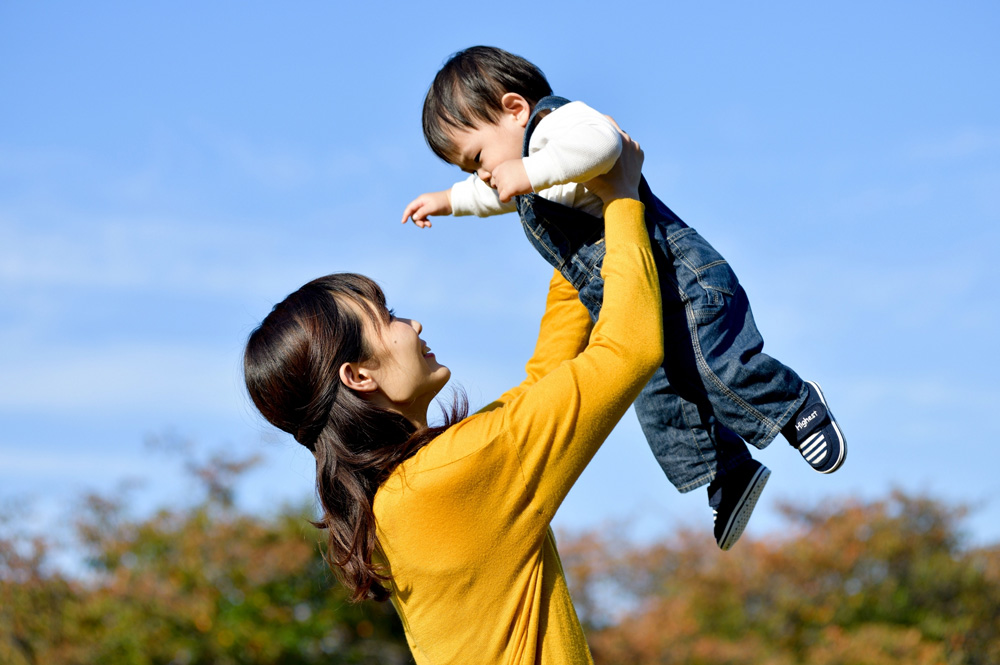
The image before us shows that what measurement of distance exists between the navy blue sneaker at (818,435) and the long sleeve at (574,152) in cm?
71

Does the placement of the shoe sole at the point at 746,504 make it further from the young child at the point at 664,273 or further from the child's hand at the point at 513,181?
the child's hand at the point at 513,181

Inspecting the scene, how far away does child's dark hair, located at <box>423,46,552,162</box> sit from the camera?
2.41 meters

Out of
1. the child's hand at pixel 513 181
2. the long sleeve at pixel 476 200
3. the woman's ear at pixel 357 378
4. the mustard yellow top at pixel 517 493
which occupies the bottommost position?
the mustard yellow top at pixel 517 493

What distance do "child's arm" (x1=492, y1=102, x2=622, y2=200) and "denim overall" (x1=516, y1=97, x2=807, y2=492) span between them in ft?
0.40

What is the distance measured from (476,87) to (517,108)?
0.11 metres

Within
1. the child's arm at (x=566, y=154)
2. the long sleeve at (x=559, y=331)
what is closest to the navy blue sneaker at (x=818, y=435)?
the long sleeve at (x=559, y=331)

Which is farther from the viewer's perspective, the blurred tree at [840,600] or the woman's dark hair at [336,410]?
the blurred tree at [840,600]

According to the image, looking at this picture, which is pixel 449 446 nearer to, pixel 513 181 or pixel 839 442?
pixel 513 181

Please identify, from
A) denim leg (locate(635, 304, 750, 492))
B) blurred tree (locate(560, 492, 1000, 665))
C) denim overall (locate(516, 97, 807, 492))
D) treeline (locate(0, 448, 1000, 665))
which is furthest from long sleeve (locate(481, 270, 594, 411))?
blurred tree (locate(560, 492, 1000, 665))

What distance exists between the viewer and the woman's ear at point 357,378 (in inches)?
79.5

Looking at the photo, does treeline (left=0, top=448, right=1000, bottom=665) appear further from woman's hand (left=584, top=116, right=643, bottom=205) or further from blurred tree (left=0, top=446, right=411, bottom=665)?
woman's hand (left=584, top=116, right=643, bottom=205)

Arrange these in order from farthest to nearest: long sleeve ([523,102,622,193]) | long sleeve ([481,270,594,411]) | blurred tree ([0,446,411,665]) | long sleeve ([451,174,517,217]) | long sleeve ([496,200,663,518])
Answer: blurred tree ([0,446,411,665]) < long sleeve ([451,174,517,217]) < long sleeve ([481,270,594,411]) < long sleeve ([523,102,622,193]) < long sleeve ([496,200,663,518])

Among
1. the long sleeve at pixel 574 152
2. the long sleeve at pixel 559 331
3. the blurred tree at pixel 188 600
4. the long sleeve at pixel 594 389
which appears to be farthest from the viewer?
the blurred tree at pixel 188 600

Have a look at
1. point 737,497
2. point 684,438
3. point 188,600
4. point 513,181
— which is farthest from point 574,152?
point 188,600
